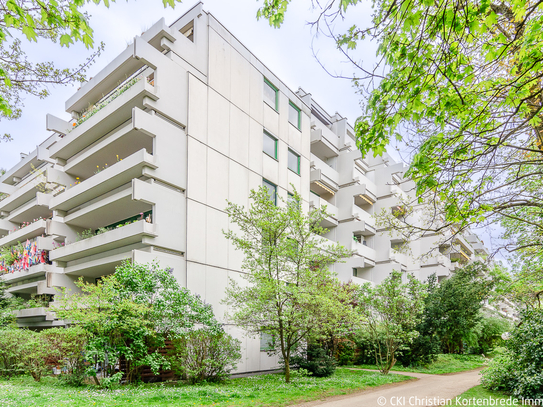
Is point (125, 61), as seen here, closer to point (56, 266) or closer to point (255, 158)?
point (255, 158)

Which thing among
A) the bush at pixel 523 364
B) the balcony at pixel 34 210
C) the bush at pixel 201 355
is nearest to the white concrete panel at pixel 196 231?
the bush at pixel 201 355

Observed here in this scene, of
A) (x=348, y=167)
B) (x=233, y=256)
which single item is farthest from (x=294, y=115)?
(x=233, y=256)

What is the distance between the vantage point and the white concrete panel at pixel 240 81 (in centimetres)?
1944

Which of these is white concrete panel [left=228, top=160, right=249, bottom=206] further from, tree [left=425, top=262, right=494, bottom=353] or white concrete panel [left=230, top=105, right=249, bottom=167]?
tree [left=425, top=262, right=494, bottom=353]

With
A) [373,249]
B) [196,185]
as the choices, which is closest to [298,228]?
[196,185]

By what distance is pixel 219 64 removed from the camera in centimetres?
1878

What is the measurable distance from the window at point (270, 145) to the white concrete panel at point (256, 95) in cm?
95

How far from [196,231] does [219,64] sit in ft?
28.2

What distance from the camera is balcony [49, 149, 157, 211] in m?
15.0

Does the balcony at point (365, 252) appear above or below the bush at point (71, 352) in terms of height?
above

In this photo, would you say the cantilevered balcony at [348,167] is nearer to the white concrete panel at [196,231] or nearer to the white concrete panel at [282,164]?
the white concrete panel at [282,164]

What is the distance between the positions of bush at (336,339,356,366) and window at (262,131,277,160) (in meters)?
11.0

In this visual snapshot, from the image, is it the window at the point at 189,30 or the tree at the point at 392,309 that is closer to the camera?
the tree at the point at 392,309

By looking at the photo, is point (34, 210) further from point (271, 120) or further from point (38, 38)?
point (38, 38)
